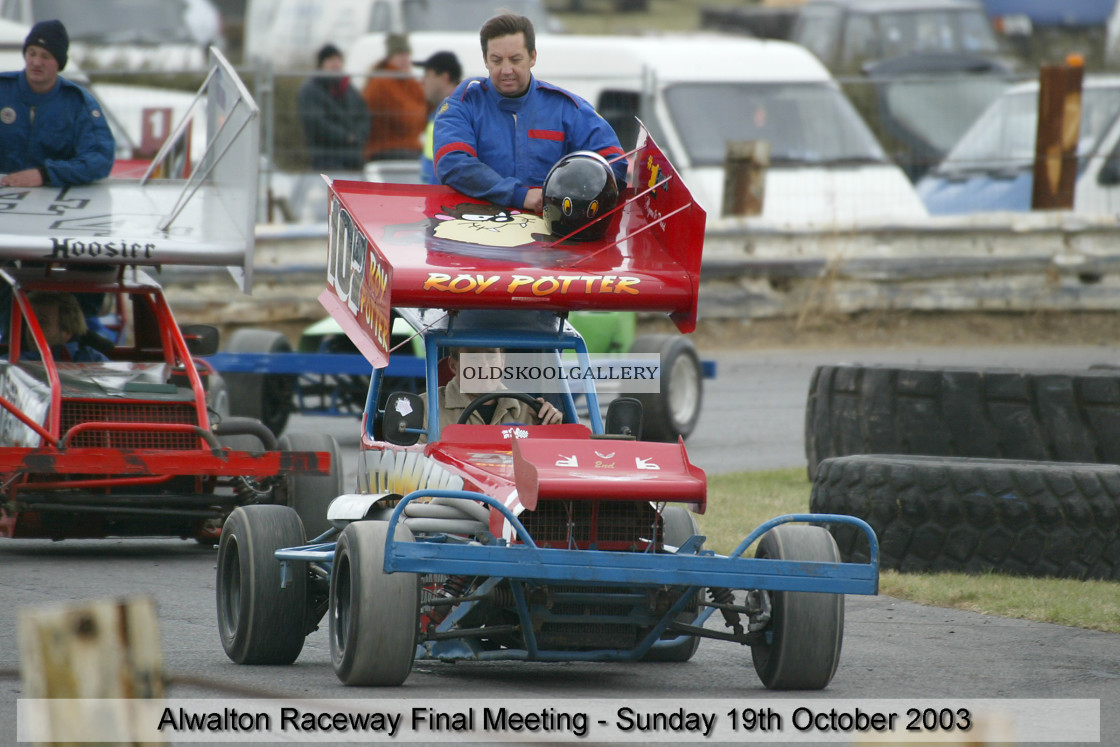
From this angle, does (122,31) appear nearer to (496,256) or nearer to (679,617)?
(496,256)

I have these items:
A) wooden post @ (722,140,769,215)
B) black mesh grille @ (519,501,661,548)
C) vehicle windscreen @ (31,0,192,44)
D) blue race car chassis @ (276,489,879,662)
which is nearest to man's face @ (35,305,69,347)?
blue race car chassis @ (276,489,879,662)

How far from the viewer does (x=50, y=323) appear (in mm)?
10133

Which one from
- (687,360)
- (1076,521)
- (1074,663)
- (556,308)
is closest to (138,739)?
(556,308)

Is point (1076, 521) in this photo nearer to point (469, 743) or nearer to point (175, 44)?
point (469, 743)

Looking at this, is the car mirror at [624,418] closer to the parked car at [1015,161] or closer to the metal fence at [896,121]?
the metal fence at [896,121]

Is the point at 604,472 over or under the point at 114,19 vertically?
under

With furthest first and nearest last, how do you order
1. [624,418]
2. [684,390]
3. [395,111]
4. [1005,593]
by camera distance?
[395,111] < [684,390] < [1005,593] < [624,418]

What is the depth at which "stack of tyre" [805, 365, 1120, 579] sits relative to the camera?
331 inches

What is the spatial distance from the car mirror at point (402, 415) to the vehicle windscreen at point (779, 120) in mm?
12109

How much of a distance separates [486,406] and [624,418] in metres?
0.58


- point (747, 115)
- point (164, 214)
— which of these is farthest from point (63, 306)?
point (747, 115)

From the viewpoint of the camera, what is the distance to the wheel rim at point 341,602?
6.27m

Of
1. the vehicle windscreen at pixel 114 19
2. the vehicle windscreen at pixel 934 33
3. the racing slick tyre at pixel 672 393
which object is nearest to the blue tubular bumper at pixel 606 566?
the racing slick tyre at pixel 672 393

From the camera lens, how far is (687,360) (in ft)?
44.8
